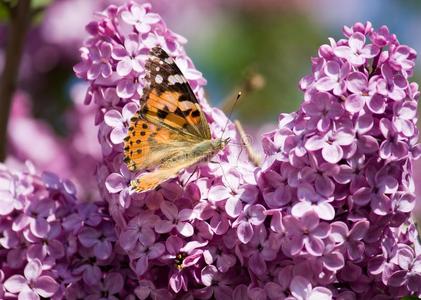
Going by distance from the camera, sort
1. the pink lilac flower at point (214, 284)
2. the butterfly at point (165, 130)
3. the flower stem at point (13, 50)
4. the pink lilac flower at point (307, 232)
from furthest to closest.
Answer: the flower stem at point (13, 50)
the butterfly at point (165, 130)
the pink lilac flower at point (214, 284)
the pink lilac flower at point (307, 232)

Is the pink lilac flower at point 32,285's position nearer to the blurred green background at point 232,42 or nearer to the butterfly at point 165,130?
the butterfly at point 165,130

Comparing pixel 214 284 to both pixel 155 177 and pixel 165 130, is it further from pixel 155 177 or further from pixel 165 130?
pixel 165 130

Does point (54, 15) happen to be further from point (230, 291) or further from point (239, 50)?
point (230, 291)

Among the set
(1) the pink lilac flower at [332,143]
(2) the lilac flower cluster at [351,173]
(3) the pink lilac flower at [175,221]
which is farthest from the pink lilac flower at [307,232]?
(3) the pink lilac flower at [175,221]

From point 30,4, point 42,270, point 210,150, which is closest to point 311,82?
point 210,150

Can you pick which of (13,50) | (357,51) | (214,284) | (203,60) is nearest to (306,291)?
(214,284)

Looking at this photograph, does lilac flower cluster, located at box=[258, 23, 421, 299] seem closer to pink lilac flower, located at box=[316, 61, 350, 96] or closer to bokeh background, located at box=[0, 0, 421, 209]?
pink lilac flower, located at box=[316, 61, 350, 96]
